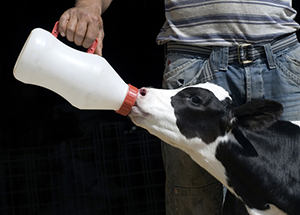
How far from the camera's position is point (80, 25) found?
62.4 inches

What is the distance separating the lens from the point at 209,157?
5.87ft

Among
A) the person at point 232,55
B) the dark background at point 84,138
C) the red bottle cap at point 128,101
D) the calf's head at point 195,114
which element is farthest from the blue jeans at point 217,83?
the dark background at point 84,138

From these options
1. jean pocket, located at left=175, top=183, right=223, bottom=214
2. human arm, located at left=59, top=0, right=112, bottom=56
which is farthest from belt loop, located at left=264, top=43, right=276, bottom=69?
human arm, located at left=59, top=0, right=112, bottom=56

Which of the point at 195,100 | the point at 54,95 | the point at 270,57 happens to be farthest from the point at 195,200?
the point at 54,95

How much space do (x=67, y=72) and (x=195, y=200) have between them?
88cm

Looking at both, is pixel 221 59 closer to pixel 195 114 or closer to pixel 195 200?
pixel 195 114

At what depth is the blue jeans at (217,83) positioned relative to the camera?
1.86 m

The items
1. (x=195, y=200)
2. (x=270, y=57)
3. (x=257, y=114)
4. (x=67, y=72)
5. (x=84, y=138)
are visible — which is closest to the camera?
(x=67, y=72)

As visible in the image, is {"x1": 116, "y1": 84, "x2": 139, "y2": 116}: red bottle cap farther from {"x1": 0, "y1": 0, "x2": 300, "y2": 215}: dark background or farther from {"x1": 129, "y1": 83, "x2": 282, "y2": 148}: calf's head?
{"x1": 0, "y1": 0, "x2": 300, "y2": 215}: dark background

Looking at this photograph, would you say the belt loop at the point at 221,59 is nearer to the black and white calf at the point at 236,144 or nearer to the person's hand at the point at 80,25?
the black and white calf at the point at 236,144

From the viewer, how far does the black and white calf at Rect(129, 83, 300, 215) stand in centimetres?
172

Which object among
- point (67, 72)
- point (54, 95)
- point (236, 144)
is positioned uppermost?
point (67, 72)

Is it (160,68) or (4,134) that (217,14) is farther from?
(4,134)

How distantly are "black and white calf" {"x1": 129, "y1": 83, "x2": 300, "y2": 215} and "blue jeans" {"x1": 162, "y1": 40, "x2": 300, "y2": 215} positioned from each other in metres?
0.11
